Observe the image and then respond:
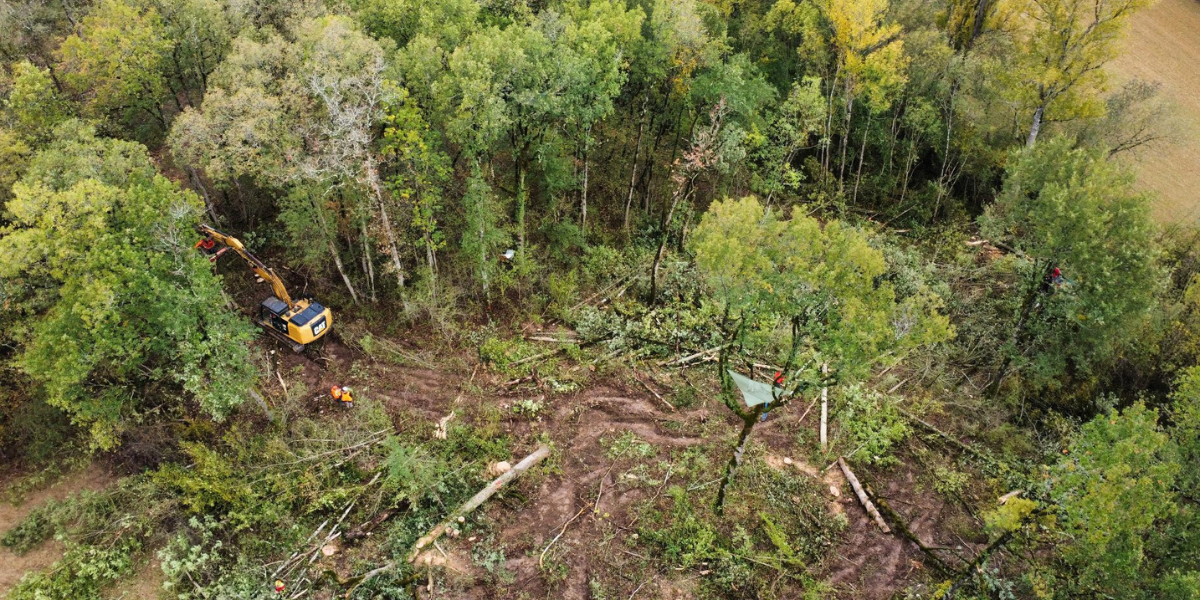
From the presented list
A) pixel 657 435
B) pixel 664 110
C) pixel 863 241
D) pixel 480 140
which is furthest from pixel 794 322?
pixel 664 110

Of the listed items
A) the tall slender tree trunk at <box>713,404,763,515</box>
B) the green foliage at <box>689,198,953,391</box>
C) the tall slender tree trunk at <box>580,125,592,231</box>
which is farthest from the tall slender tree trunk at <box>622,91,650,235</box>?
the tall slender tree trunk at <box>713,404,763,515</box>

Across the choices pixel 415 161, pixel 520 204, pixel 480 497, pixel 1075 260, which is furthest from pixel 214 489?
pixel 1075 260

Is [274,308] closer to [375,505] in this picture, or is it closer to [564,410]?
[375,505]

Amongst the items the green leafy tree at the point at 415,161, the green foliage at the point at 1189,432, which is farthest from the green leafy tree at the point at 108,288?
the green foliage at the point at 1189,432

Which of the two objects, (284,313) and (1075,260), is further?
(284,313)

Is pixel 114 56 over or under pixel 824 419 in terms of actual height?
over

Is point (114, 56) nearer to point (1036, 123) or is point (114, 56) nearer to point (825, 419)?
point (825, 419)

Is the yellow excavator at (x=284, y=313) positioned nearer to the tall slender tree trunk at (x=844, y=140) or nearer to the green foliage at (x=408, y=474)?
the green foliage at (x=408, y=474)
